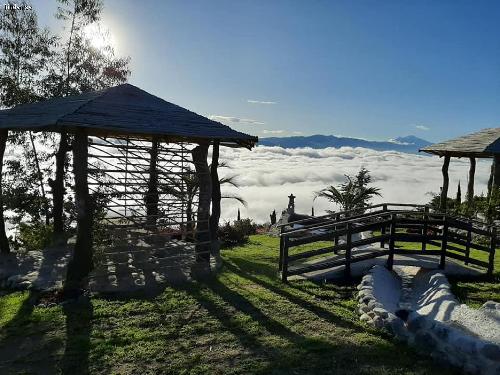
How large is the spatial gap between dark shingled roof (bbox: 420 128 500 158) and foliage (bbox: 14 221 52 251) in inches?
705

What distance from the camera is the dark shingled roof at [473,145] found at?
1922 centimetres

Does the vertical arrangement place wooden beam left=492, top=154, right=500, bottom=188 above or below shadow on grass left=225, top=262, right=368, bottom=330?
above

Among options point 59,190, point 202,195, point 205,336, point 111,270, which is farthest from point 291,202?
point 205,336

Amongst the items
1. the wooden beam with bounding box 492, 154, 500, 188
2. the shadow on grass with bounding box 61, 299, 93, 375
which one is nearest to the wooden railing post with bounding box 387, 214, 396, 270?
the shadow on grass with bounding box 61, 299, 93, 375

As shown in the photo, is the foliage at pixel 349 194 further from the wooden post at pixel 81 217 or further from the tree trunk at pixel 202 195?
the wooden post at pixel 81 217

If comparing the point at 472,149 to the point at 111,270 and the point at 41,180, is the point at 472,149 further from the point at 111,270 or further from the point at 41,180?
the point at 41,180

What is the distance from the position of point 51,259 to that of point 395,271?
9.49 meters

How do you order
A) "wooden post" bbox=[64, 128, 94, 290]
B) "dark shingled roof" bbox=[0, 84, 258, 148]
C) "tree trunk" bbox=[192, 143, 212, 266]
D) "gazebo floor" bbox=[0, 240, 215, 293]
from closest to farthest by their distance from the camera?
1. "dark shingled roof" bbox=[0, 84, 258, 148]
2. "wooden post" bbox=[64, 128, 94, 290]
3. "gazebo floor" bbox=[0, 240, 215, 293]
4. "tree trunk" bbox=[192, 143, 212, 266]

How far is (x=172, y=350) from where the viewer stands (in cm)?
646

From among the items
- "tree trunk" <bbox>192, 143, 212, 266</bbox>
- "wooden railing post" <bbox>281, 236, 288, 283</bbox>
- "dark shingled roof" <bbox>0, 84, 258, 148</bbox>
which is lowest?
"wooden railing post" <bbox>281, 236, 288, 283</bbox>

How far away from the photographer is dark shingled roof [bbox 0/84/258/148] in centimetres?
923

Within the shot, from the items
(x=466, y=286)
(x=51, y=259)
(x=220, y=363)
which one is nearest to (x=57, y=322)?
(x=220, y=363)

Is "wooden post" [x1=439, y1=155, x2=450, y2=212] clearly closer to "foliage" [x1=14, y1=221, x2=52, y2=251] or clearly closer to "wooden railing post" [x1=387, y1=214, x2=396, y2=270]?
"wooden railing post" [x1=387, y1=214, x2=396, y2=270]

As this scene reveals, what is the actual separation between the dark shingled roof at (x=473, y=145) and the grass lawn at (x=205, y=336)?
11424mm
